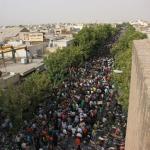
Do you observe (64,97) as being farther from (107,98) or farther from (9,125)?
(9,125)

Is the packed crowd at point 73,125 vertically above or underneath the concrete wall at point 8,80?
underneath

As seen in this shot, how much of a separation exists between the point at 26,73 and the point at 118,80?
25.7 feet

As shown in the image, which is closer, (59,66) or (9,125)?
(9,125)

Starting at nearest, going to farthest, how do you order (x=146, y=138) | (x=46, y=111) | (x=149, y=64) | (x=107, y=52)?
(x=146, y=138) < (x=149, y=64) < (x=46, y=111) < (x=107, y=52)

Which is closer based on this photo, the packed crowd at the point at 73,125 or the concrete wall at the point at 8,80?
the packed crowd at the point at 73,125

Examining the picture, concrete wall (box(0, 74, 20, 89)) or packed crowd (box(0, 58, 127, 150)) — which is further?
concrete wall (box(0, 74, 20, 89))

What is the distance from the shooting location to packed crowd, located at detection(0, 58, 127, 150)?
642 inches

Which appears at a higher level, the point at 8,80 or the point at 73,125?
the point at 8,80

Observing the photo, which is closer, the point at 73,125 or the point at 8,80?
the point at 73,125

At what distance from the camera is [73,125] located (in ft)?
59.4

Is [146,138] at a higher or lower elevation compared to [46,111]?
higher

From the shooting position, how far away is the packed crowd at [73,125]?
16297 millimetres

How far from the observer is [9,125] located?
1647 centimetres

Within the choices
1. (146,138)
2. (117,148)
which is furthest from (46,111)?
(146,138)
